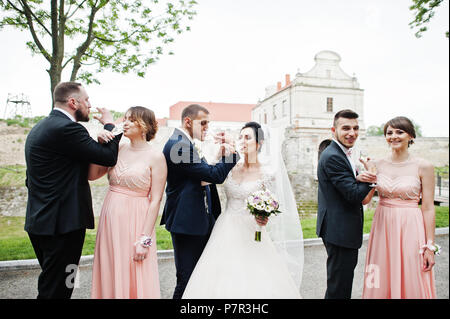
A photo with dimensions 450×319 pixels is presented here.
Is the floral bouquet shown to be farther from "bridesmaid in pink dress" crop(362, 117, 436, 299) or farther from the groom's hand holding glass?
"bridesmaid in pink dress" crop(362, 117, 436, 299)

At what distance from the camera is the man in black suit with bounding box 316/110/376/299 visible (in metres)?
2.85

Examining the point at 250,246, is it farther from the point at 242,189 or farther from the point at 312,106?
the point at 312,106

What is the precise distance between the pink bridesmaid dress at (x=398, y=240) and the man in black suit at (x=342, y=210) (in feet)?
1.31

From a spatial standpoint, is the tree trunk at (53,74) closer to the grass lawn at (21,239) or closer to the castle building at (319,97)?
the grass lawn at (21,239)

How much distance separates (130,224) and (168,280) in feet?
6.83

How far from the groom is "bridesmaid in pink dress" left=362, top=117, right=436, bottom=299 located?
1703mm

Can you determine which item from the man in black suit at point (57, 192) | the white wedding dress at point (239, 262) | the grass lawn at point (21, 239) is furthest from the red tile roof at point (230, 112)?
the man in black suit at point (57, 192)

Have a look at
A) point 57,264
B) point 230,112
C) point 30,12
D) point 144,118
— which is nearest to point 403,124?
point 144,118

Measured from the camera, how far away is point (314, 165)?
2308cm

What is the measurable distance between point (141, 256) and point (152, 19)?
189 inches

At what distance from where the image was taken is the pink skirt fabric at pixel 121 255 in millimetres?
2678
